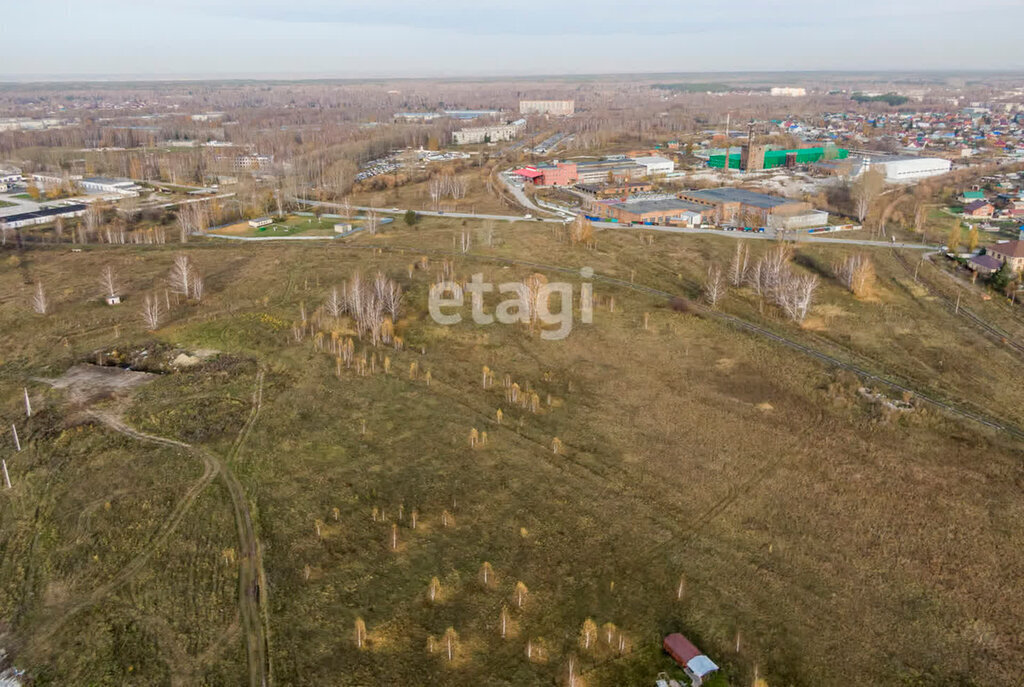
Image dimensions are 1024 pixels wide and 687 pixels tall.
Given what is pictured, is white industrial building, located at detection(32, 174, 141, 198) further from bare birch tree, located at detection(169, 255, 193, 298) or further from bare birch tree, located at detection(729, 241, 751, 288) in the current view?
bare birch tree, located at detection(729, 241, 751, 288)

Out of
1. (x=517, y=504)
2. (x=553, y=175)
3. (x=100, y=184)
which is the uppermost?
(x=553, y=175)

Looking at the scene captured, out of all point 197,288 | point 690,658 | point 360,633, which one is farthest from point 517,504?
point 197,288

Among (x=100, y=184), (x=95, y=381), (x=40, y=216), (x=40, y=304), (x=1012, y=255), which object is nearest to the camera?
(x=95, y=381)

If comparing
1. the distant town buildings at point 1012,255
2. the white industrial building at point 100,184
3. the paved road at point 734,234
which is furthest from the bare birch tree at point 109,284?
the distant town buildings at point 1012,255

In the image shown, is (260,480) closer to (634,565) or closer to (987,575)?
(634,565)

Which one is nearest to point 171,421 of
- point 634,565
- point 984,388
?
point 634,565

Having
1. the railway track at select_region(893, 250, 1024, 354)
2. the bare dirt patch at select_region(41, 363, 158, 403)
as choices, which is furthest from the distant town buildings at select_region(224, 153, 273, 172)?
the railway track at select_region(893, 250, 1024, 354)

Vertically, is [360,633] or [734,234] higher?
[734,234]

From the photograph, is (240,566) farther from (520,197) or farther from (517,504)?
(520,197)
